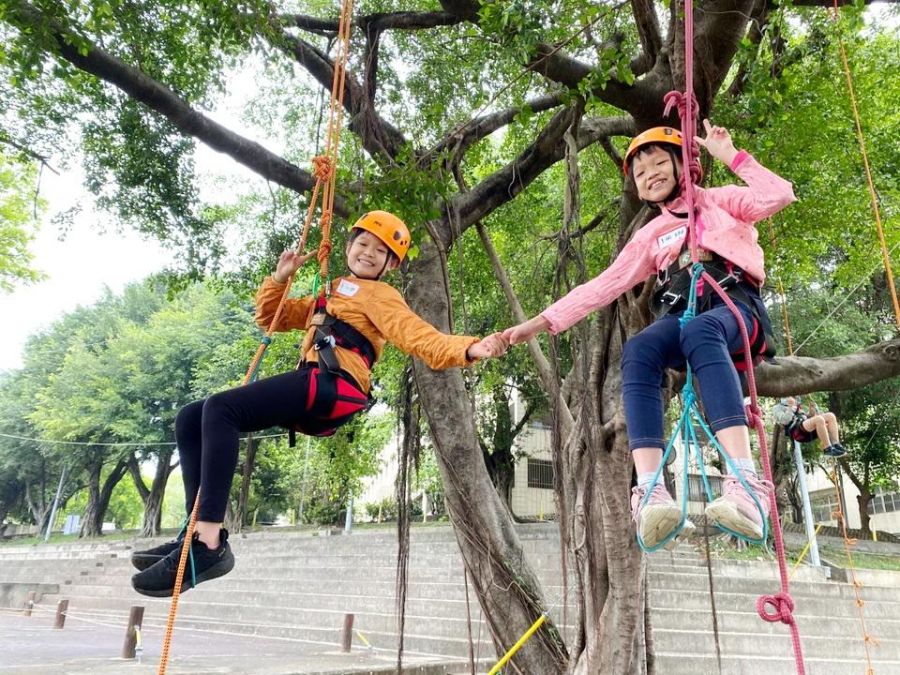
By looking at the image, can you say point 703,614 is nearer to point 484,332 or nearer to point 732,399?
point 484,332

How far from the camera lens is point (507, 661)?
4.04 meters

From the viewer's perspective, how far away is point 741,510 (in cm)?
175

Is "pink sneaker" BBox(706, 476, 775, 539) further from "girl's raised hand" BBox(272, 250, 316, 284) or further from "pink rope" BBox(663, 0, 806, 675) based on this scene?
"girl's raised hand" BBox(272, 250, 316, 284)

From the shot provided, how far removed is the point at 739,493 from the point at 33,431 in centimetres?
3346

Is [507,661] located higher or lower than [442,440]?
lower

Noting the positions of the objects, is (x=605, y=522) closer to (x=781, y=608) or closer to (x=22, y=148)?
(x=781, y=608)

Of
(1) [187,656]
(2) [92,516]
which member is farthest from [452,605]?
(2) [92,516]

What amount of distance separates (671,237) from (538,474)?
2015cm

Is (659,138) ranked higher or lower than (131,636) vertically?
higher

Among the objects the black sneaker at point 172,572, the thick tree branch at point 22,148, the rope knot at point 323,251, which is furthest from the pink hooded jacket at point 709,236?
the thick tree branch at point 22,148

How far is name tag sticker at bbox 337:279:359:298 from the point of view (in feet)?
8.97

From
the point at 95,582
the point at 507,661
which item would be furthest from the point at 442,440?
the point at 95,582

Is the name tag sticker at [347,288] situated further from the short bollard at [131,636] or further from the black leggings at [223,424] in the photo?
the short bollard at [131,636]

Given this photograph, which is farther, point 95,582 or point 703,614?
point 95,582
